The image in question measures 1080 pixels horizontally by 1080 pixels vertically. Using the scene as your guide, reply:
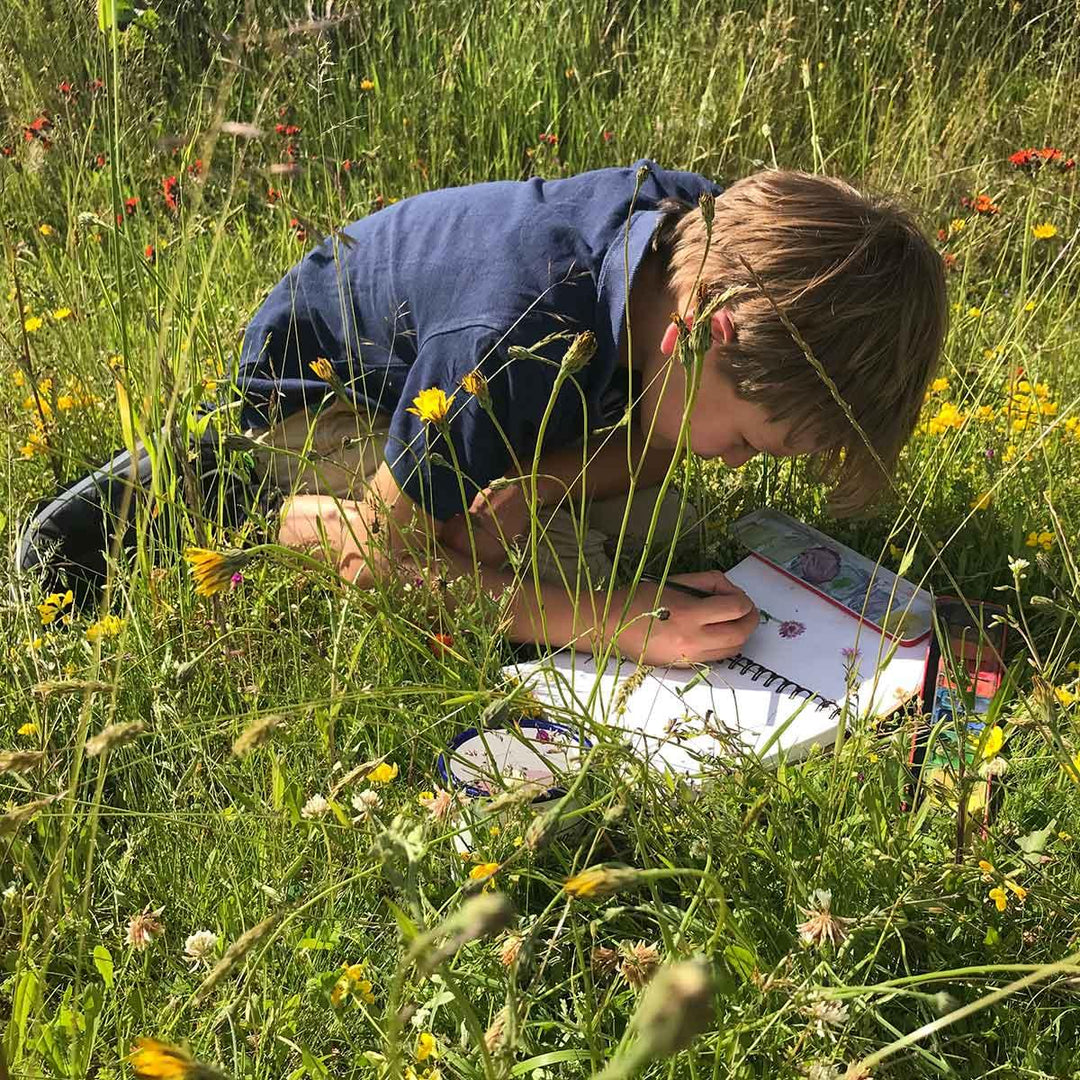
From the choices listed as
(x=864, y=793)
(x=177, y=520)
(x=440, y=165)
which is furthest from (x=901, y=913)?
(x=440, y=165)

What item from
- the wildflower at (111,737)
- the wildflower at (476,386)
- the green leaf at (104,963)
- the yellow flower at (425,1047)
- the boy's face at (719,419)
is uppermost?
the wildflower at (476,386)

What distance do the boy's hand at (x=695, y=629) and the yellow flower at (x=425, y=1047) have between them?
75 cm

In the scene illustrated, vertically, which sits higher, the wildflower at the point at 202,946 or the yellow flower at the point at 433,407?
the yellow flower at the point at 433,407

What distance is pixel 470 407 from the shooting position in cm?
167

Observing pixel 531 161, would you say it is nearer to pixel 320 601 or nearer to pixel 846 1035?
pixel 320 601

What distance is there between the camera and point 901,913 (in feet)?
3.61

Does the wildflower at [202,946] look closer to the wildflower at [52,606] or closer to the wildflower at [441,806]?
the wildflower at [441,806]

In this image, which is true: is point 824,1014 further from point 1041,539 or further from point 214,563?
point 1041,539

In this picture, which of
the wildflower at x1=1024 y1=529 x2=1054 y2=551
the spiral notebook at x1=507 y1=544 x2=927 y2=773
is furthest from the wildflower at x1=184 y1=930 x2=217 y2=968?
the wildflower at x1=1024 y1=529 x2=1054 y2=551

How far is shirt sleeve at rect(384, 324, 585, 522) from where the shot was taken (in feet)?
5.34

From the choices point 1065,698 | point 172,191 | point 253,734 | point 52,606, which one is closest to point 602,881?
point 253,734

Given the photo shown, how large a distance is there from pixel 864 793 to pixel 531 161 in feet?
7.98

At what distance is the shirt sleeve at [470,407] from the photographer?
1.63m

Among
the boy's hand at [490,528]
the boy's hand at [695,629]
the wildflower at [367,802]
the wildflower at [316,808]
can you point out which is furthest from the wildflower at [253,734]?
the boy's hand at [490,528]
